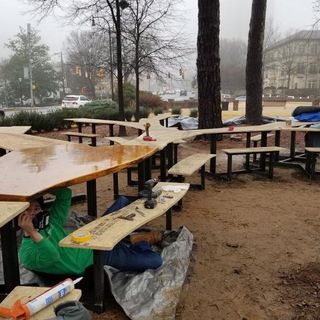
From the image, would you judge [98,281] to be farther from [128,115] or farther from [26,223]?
[128,115]

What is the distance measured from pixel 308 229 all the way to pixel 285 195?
1.61m

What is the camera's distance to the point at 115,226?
3.12 meters

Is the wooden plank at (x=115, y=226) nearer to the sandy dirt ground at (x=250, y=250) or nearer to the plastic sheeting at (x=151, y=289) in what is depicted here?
the plastic sheeting at (x=151, y=289)

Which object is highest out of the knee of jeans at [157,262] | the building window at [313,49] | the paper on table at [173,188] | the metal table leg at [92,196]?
the building window at [313,49]

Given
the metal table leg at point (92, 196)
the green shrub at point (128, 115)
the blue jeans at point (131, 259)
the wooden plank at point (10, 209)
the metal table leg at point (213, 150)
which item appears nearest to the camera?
the wooden plank at point (10, 209)

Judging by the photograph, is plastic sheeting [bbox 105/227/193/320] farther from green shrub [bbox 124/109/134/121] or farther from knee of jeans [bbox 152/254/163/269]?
green shrub [bbox 124/109/134/121]

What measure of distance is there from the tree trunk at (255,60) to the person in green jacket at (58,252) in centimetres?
1139

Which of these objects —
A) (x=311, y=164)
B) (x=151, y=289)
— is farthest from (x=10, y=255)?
(x=311, y=164)

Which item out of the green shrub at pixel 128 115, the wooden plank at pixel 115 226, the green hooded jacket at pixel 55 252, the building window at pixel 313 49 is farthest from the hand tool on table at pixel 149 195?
the building window at pixel 313 49

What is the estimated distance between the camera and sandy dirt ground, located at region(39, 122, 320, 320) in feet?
10.3

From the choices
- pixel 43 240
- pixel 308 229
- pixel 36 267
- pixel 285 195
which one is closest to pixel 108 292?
pixel 36 267

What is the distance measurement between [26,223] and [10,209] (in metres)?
0.15

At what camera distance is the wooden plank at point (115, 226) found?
2.77m

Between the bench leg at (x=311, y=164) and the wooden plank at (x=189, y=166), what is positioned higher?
the wooden plank at (x=189, y=166)
